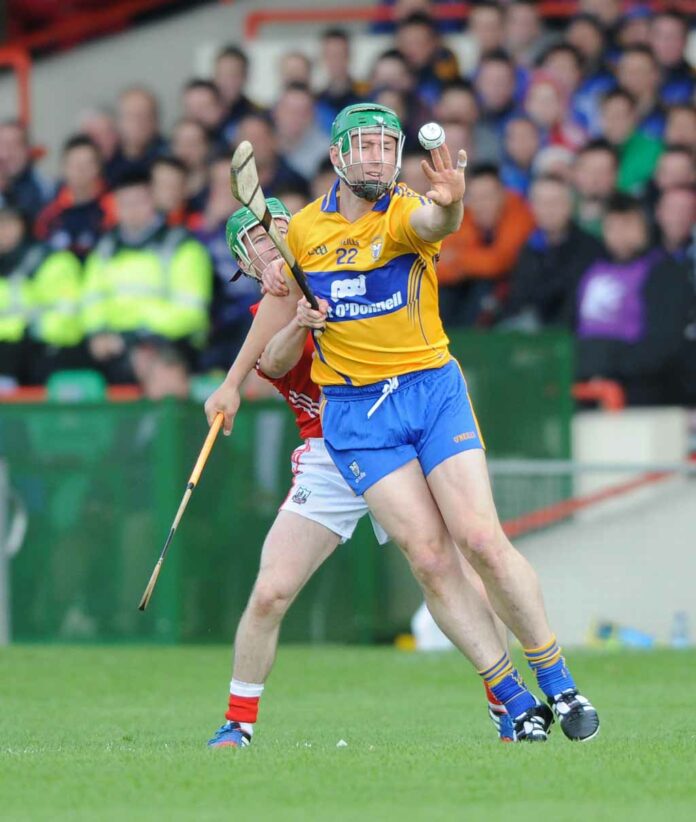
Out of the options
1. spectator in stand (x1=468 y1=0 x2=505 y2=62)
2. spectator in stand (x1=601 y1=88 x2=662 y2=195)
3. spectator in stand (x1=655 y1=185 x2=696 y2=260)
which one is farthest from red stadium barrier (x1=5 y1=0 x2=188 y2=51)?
spectator in stand (x1=655 y1=185 x2=696 y2=260)

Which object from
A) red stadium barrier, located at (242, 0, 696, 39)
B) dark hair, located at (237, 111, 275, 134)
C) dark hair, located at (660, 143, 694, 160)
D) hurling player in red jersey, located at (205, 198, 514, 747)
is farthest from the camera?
red stadium barrier, located at (242, 0, 696, 39)

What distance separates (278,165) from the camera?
1492 centimetres

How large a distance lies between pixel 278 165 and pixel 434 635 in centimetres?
448

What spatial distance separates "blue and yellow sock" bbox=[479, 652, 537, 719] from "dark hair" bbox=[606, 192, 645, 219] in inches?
261

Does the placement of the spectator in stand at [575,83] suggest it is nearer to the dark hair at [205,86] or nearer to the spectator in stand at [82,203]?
the dark hair at [205,86]

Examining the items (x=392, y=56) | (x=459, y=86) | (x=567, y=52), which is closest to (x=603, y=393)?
(x=459, y=86)

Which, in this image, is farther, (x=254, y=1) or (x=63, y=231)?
(x=254, y=1)

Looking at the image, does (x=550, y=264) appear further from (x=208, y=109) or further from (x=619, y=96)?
(x=208, y=109)

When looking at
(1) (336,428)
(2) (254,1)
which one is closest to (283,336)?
(1) (336,428)

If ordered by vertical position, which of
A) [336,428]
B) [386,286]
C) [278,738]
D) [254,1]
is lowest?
[278,738]

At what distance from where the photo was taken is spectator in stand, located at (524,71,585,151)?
14523 millimetres

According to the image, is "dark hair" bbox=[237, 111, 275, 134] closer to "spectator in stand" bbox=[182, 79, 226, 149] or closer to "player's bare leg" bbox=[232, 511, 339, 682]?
"spectator in stand" bbox=[182, 79, 226, 149]

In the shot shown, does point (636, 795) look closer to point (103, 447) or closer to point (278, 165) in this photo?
point (103, 447)

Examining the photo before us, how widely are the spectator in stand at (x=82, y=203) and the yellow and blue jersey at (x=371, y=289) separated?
8525 millimetres
